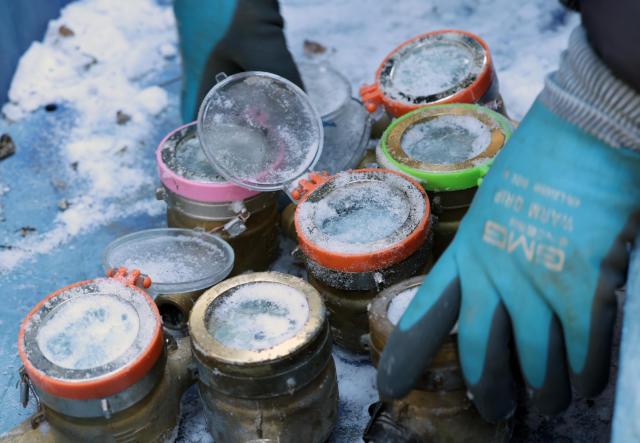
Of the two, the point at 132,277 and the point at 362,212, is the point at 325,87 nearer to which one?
the point at 362,212

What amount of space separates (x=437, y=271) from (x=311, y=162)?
79 cm

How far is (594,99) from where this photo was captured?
1.14 meters

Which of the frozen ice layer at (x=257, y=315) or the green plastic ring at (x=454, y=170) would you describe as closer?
the frozen ice layer at (x=257, y=315)

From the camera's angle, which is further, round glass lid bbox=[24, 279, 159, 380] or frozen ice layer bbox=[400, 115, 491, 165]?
frozen ice layer bbox=[400, 115, 491, 165]

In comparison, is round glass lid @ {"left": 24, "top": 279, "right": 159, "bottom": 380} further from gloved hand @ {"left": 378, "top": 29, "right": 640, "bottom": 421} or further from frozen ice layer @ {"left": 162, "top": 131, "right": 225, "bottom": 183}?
gloved hand @ {"left": 378, "top": 29, "right": 640, "bottom": 421}

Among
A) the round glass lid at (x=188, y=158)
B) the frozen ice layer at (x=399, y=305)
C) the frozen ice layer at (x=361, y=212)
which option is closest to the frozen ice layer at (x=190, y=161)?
the round glass lid at (x=188, y=158)

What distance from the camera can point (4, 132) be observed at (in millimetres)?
2664

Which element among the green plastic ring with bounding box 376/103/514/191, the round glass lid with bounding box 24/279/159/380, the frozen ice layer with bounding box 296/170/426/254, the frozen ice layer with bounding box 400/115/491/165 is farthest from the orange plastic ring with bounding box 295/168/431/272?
the round glass lid with bounding box 24/279/159/380

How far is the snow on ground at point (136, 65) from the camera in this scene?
241 cm

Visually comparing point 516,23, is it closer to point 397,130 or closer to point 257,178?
point 397,130

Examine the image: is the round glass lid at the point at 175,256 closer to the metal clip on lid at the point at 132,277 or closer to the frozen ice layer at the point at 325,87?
the metal clip on lid at the point at 132,277

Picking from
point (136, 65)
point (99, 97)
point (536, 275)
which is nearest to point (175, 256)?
point (536, 275)

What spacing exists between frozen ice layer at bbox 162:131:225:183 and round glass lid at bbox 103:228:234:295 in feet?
0.47

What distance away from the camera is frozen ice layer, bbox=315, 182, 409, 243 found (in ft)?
5.71
